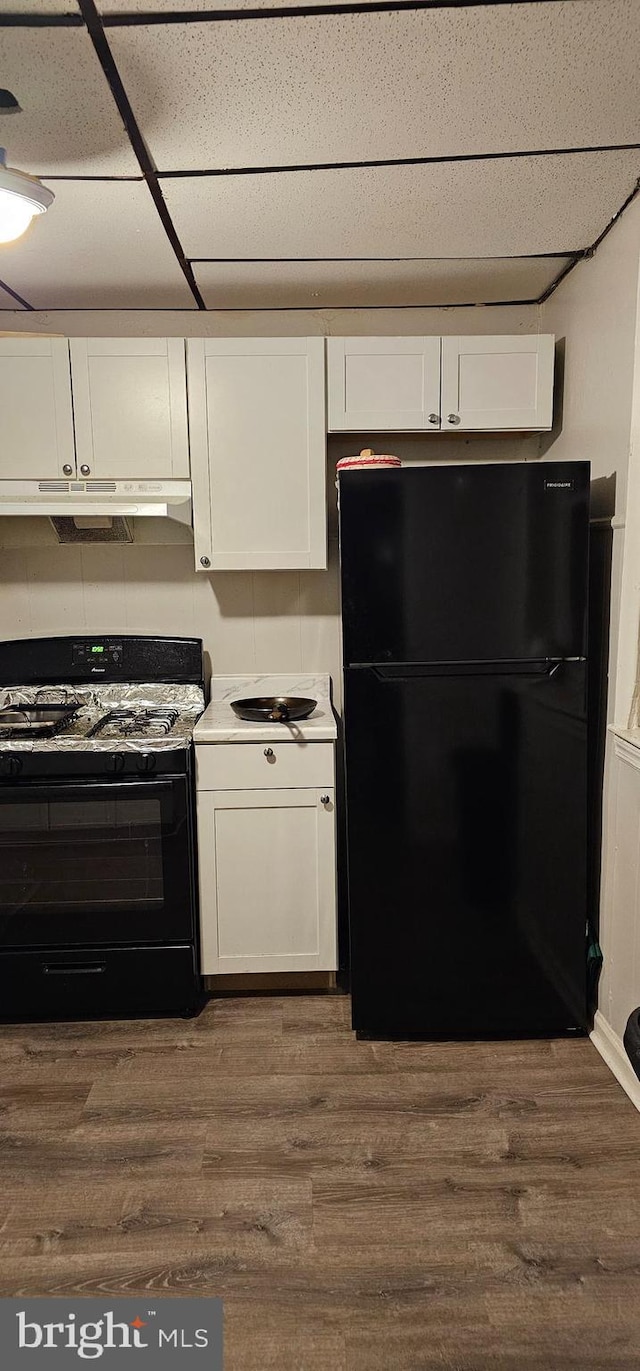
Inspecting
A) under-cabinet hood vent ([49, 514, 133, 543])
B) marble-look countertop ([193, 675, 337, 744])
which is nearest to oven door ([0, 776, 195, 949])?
marble-look countertop ([193, 675, 337, 744])

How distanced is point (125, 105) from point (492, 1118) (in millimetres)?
2456

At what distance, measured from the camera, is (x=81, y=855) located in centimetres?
251

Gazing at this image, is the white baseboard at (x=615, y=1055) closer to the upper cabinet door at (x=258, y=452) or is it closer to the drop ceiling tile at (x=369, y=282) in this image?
the upper cabinet door at (x=258, y=452)

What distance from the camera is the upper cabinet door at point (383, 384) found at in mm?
2639

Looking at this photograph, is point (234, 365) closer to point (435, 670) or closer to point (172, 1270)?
point (435, 670)

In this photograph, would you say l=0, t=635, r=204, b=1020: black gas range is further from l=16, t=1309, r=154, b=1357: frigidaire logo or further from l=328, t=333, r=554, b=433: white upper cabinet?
l=328, t=333, r=554, b=433: white upper cabinet

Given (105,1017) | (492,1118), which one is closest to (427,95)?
(492,1118)

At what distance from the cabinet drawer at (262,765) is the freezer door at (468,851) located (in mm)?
226

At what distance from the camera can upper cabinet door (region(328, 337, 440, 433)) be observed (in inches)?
104

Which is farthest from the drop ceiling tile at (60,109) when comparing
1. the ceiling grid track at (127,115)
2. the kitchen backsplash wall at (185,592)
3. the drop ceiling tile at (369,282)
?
the kitchen backsplash wall at (185,592)

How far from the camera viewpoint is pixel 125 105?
1.60m

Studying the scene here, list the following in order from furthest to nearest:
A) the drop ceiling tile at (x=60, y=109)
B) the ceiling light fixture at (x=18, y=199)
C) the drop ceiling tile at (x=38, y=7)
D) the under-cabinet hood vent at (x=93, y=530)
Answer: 1. the under-cabinet hood vent at (x=93, y=530)
2. the ceiling light fixture at (x=18, y=199)
3. the drop ceiling tile at (x=60, y=109)
4. the drop ceiling tile at (x=38, y=7)

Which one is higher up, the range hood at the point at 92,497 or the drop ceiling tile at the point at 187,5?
the drop ceiling tile at the point at 187,5

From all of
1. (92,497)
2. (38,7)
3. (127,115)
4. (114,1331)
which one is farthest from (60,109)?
(114,1331)
